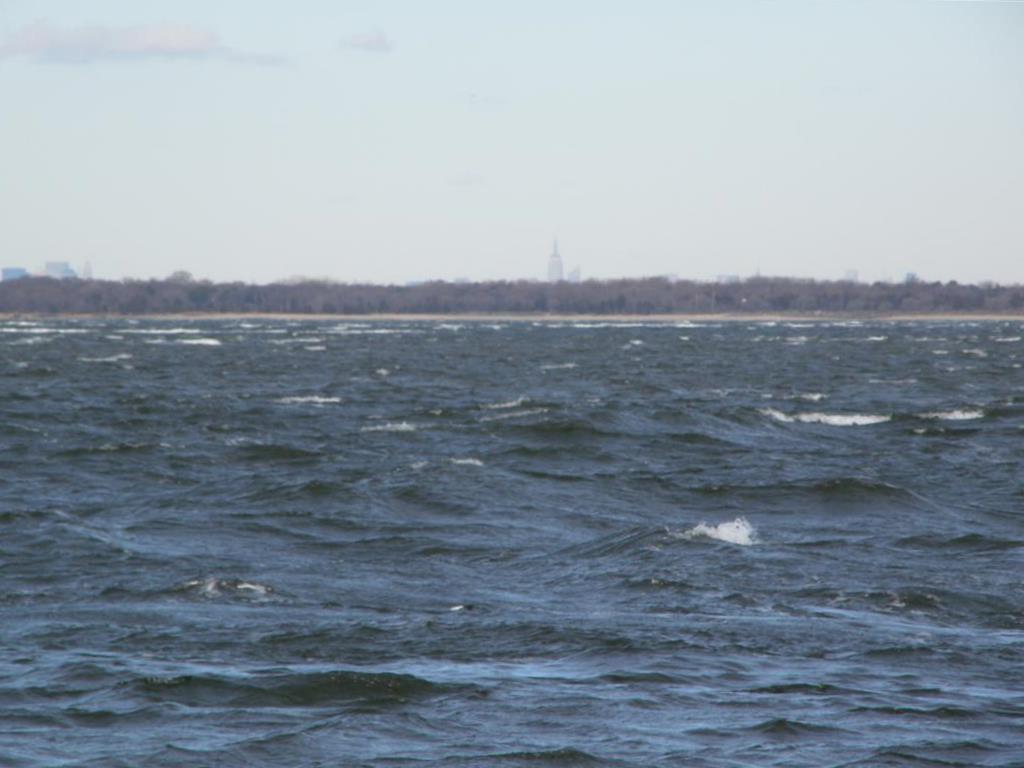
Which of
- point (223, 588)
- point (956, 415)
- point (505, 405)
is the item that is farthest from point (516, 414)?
point (223, 588)

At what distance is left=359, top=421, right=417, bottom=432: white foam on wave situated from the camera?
39750 mm

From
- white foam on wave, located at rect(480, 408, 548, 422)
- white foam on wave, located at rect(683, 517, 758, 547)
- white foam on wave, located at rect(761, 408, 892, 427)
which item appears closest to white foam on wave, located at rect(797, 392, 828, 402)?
white foam on wave, located at rect(761, 408, 892, 427)

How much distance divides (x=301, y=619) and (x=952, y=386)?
45996 millimetres

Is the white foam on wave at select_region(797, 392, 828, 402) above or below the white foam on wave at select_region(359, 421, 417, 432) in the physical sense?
below

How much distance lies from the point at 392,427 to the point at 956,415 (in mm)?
15069

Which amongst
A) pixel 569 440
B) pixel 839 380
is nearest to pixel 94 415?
pixel 569 440

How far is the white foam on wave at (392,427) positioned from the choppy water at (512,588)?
259 mm

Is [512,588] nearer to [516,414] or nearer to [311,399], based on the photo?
[516,414]

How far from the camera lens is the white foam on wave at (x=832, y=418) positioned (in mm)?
42000

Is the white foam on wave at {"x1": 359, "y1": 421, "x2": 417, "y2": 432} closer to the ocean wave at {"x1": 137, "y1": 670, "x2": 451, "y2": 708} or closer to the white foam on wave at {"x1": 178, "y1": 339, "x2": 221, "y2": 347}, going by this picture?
the ocean wave at {"x1": 137, "y1": 670, "x2": 451, "y2": 708}

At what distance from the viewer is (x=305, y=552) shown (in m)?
21.1

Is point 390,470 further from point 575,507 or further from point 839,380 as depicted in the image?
point 839,380

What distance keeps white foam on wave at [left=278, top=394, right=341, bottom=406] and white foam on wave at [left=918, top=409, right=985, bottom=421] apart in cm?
1743

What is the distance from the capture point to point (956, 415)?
43.4 meters
